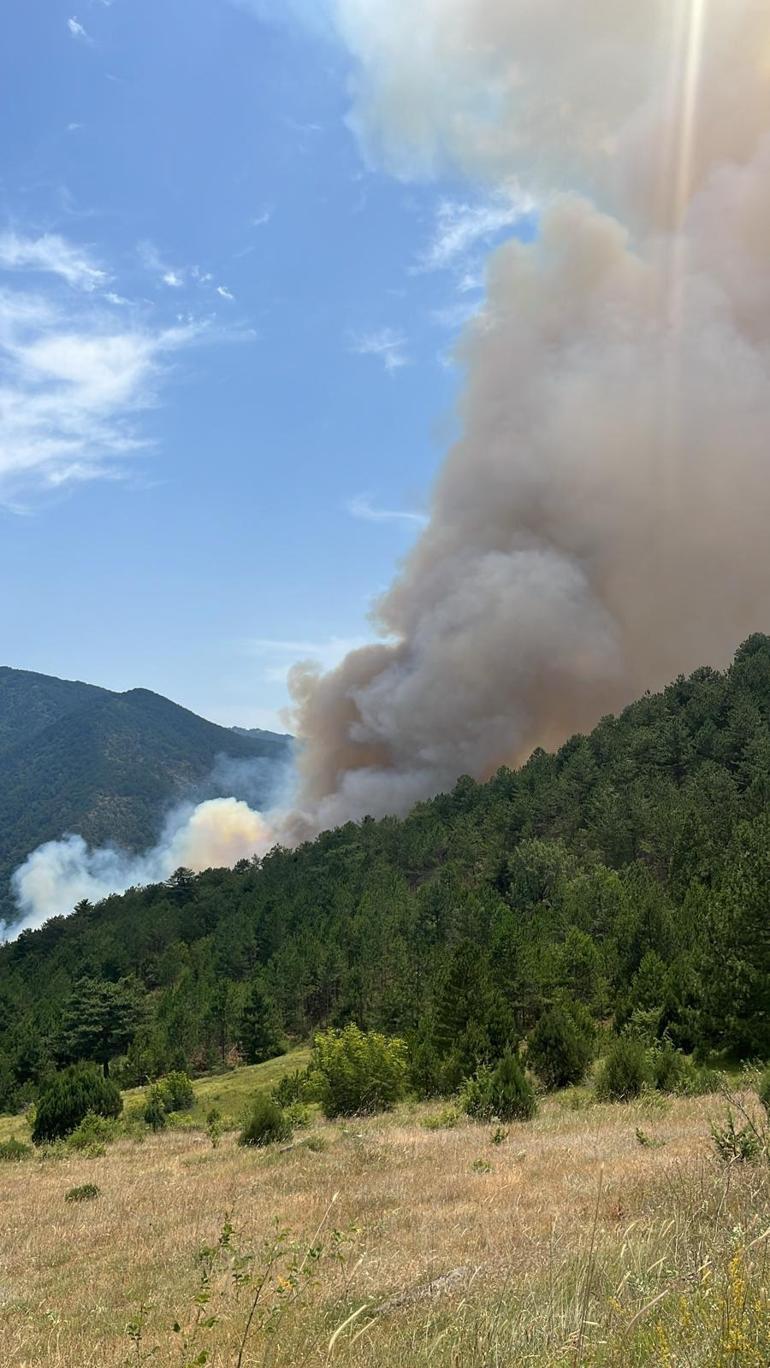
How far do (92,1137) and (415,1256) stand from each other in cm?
2551

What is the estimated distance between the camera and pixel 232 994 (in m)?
69.3

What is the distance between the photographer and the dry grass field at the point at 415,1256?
4301 millimetres

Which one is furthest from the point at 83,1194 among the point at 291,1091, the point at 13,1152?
the point at 291,1091

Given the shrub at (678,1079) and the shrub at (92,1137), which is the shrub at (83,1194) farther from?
the shrub at (678,1079)

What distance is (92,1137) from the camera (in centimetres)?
2823

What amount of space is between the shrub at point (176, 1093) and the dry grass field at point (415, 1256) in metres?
28.0

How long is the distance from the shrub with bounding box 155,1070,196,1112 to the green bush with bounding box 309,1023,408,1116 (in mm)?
18101

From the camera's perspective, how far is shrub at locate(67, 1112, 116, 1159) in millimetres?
25609

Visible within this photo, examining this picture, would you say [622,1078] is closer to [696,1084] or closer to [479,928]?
[696,1084]

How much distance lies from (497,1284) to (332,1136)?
56.0 ft

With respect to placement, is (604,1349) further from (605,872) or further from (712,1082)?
(605,872)

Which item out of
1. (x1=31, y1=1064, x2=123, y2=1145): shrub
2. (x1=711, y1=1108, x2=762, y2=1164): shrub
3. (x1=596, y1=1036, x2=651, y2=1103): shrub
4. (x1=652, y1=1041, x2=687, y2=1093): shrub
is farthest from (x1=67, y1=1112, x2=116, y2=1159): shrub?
(x1=711, y1=1108, x2=762, y2=1164): shrub

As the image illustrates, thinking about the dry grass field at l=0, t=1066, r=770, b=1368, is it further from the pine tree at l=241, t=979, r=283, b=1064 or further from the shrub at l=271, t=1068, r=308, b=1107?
the pine tree at l=241, t=979, r=283, b=1064

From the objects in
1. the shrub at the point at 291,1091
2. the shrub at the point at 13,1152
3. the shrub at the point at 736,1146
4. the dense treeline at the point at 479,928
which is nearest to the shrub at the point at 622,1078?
the dense treeline at the point at 479,928
